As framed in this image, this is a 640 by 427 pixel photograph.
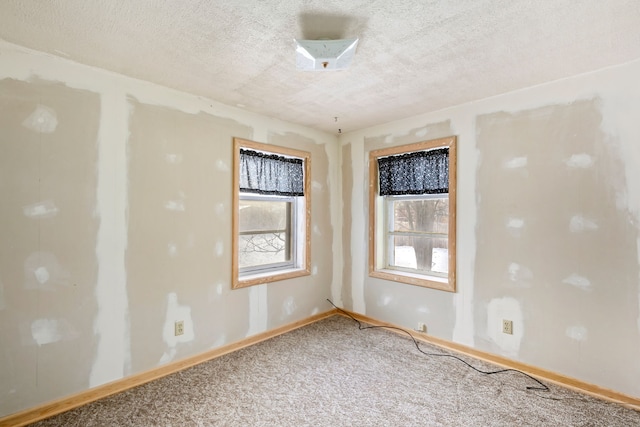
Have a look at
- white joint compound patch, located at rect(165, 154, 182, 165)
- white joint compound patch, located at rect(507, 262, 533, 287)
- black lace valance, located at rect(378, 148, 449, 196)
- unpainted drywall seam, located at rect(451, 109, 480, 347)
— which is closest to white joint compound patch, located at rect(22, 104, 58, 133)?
white joint compound patch, located at rect(165, 154, 182, 165)

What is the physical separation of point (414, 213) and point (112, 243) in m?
2.91

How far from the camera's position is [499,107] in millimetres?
2725

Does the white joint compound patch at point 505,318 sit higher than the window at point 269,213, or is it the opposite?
the window at point 269,213

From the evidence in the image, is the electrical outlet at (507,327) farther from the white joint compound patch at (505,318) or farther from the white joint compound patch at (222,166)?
the white joint compound patch at (222,166)

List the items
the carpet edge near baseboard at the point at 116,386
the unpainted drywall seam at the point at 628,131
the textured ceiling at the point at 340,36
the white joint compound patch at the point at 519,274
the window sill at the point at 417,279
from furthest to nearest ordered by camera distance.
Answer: the window sill at the point at 417,279
the white joint compound patch at the point at 519,274
the unpainted drywall seam at the point at 628,131
the carpet edge near baseboard at the point at 116,386
the textured ceiling at the point at 340,36

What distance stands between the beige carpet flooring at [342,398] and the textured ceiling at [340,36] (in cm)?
237

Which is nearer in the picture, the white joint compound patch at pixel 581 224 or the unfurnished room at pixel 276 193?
the unfurnished room at pixel 276 193

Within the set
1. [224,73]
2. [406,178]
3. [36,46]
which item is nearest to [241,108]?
[224,73]

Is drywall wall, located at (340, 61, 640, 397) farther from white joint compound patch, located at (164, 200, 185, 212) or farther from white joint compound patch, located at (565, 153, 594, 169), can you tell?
white joint compound patch, located at (164, 200, 185, 212)

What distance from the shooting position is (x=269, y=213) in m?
3.55

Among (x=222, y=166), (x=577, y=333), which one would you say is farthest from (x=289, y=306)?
(x=577, y=333)

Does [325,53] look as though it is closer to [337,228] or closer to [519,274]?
[519,274]

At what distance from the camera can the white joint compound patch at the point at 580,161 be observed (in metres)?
2.30

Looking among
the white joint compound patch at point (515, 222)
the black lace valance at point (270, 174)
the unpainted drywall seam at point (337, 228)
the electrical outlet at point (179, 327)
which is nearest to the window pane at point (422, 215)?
the white joint compound patch at point (515, 222)
